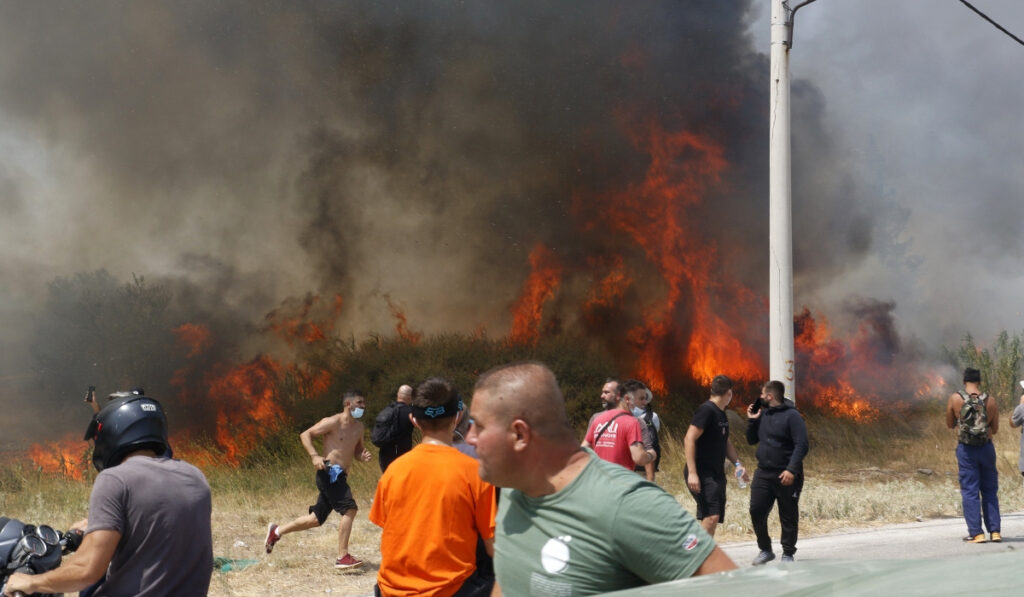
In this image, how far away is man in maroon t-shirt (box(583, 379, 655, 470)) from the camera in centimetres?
711

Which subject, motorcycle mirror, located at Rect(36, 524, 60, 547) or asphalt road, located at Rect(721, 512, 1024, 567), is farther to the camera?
asphalt road, located at Rect(721, 512, 1024, 567)

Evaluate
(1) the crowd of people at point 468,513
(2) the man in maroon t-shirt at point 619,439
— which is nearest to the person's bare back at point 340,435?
(2) the man in maroon t-shirt at point 619,439

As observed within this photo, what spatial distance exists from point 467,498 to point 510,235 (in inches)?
785

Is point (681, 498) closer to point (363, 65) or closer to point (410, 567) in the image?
point (410, 567)

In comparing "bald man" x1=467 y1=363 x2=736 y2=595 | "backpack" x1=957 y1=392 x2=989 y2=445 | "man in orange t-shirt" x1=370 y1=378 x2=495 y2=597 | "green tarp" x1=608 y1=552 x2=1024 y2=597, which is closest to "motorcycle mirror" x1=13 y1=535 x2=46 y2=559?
"man in orange t-shirt" x1=370 y1=378 x2=495 y2=597

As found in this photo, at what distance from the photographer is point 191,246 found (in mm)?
22328

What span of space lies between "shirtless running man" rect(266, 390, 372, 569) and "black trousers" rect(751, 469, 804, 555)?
3.20m

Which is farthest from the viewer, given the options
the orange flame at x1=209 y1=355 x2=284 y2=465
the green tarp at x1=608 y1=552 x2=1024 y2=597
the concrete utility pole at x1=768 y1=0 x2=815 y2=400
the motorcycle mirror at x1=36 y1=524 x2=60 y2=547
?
the orange flame at x1=209 y1=355 x2=284 y2=465

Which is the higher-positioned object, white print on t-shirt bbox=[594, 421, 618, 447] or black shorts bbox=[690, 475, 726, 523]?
white print on t-shirt bbox=[594, 421, 618, 447]

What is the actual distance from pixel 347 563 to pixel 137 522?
17.6ft

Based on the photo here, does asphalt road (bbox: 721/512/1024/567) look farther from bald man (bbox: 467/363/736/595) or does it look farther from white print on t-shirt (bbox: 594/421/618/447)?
bald man (bbox: 467/363/736/595)

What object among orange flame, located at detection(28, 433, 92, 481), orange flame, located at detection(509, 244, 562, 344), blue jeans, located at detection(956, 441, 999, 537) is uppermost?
orange flame, located at detection(509, 244, 562, 344)

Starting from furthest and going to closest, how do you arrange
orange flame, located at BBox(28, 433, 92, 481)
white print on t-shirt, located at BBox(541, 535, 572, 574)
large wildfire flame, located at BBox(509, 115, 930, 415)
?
large wildfire flame, located at BBox(509, 115, 930, 415)
orange flame, located at BBox(28, 433, 92, 481)
white print on t-shirt, located at BBox(541, 535, 572, 574)

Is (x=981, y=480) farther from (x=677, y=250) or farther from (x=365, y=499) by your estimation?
(x=677, y=250)
